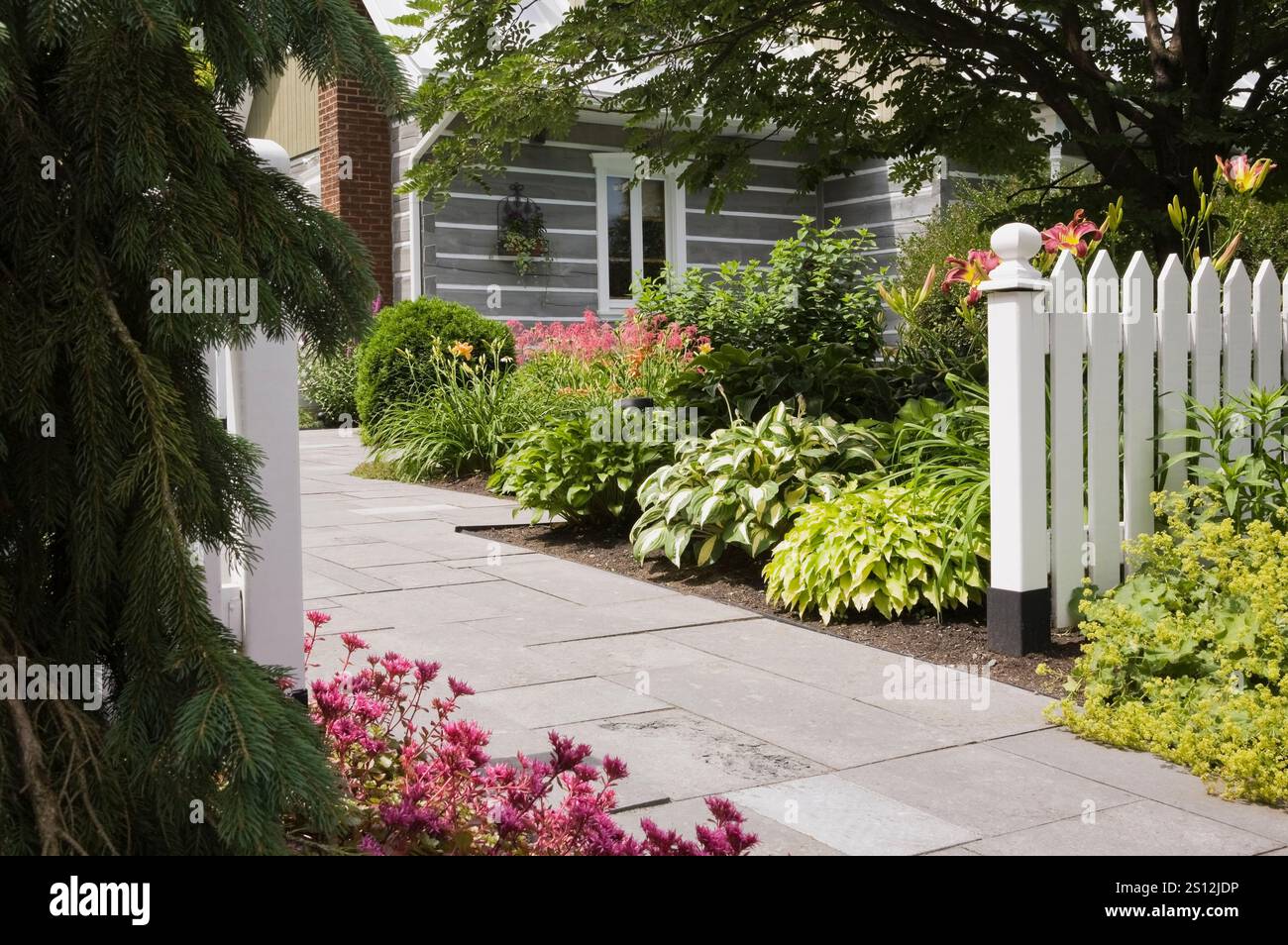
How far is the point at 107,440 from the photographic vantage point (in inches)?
77.6

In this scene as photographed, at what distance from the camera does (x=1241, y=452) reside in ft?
18.2

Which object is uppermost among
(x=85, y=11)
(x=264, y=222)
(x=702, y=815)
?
(x=85, y=11)

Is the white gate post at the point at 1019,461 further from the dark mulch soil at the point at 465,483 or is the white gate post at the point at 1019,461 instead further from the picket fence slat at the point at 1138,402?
the dark mulch soil at the point at 465,483

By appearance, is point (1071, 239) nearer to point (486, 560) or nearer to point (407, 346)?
point (486, 560)

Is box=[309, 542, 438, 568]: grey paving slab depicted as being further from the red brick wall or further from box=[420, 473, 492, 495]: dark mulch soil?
the red brick wall

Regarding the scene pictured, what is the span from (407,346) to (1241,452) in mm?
8403

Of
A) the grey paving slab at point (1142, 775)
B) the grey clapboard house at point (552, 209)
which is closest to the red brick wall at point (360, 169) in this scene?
the grey clapboard house at point (552, 209)

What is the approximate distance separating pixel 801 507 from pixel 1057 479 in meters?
1.40

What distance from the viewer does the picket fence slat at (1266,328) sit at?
5660 millimetres

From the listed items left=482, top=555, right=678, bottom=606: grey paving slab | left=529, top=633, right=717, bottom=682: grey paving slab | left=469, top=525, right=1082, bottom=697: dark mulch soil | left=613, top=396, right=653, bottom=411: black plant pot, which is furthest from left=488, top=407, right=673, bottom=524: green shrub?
left=529, top=633, right=717, bottom=682: grey paving slab

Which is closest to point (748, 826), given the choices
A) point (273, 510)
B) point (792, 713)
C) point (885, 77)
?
point (792, 713)

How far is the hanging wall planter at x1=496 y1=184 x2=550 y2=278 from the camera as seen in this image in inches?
617
